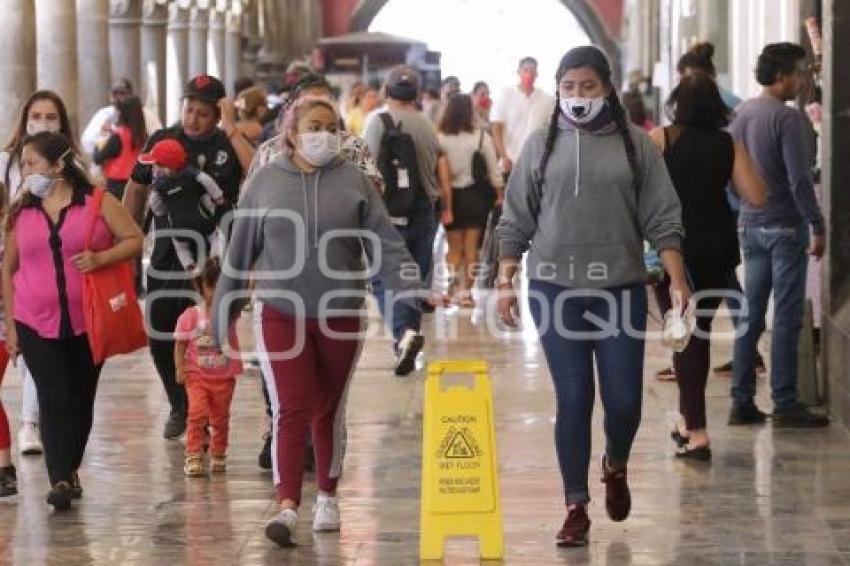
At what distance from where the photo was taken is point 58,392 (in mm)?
9562

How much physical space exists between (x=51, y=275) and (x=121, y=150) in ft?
28.4

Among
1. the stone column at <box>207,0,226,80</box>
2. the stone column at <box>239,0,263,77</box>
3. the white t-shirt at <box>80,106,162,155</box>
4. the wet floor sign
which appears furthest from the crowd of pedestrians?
the stone column at <box>239,0,263,77</box>

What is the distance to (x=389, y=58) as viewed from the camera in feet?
A: 153

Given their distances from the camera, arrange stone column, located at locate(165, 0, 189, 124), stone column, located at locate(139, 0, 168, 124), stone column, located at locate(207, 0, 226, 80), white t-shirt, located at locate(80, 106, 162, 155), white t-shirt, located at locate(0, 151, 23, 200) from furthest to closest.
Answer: stone column, located at locate(207, 0, 226, 80) → stone column, located at locate(165, 0, 189, 124) → stone column, located at locate(139, 0, 168, 124) → white t-shirt, located at locate(80, 106, 162, 155) → white t-shirt, located at locate(0, 151, 23, 200)

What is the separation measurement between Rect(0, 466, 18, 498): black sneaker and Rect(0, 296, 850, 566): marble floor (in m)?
0.06

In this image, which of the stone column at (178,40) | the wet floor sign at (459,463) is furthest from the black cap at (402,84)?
the stone column at (178,40)

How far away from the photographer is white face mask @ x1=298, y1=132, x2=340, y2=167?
343 inches

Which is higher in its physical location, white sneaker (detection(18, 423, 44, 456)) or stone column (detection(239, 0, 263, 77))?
stone column (detection(239, 0, 263, 77))

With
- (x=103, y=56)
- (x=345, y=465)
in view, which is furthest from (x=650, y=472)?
(x=103, y=56)

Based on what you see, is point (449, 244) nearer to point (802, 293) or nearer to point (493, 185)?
point (493, 185)

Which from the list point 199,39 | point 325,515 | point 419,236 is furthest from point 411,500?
point 199,39

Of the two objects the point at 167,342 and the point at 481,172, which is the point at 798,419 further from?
the point at 481,172

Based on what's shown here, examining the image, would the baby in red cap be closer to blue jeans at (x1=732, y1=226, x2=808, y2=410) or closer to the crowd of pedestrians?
the crowd of pedestrians

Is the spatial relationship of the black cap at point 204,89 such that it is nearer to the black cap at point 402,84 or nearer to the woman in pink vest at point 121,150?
the black cap at point 402,84
